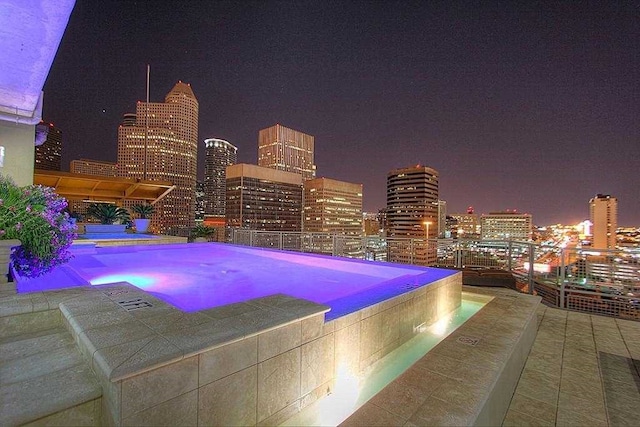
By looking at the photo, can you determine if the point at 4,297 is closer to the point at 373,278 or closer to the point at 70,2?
the point at 70,2

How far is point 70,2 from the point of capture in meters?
2.60

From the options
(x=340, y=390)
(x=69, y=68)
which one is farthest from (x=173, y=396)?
(x=69, y=68)

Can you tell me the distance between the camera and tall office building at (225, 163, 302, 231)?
217 feet

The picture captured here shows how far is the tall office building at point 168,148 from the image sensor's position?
65125mm

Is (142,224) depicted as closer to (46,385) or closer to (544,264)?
(46,385)

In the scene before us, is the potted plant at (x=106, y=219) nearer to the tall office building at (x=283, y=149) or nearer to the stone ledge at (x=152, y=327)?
the stone ledge at (x=152, y=327)

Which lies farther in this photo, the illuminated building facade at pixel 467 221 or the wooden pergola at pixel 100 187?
the illuminated building facade at pixel 467 221

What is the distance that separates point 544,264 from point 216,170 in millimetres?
114570

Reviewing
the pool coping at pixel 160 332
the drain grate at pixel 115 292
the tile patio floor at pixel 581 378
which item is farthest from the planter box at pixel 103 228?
the tile patio floor at pixel 581 378

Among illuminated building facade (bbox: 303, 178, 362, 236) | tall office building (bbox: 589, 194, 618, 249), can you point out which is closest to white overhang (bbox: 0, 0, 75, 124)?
tall office building (bbox: 589, 194, 618, 249)

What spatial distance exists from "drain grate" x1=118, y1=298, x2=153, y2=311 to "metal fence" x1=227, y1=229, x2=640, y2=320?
19.8ft

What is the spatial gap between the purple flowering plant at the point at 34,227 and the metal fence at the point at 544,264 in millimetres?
6207

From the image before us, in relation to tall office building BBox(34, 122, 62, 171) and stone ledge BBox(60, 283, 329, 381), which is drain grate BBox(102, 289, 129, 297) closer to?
stone ledge BBox(60, 283, 329, 381)

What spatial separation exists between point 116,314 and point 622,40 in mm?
18105
